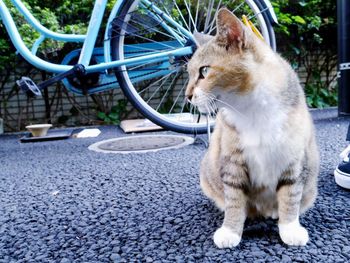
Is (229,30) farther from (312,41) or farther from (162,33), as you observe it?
(312,41)

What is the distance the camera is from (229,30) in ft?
3.07

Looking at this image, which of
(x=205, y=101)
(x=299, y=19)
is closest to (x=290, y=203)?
(x=205, y=101)

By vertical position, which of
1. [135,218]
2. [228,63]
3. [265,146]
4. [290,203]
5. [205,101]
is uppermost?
[228,63]

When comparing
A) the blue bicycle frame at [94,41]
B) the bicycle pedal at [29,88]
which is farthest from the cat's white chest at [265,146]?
the bicycle pedal at [29,88]

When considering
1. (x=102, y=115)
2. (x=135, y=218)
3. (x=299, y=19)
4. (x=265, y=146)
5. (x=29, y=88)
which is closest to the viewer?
(x=265, y=146)

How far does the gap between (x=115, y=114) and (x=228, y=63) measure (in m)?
3.07

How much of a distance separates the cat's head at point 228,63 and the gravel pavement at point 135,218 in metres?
0.39

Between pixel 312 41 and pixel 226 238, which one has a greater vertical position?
pixel 312 41

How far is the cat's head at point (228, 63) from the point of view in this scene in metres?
0.91

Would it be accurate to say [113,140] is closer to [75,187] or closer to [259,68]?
[75,187]

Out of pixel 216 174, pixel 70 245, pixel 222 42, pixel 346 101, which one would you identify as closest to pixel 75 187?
pixel 70 245

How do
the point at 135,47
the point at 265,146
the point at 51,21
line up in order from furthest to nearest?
1. the point at 51,21
2. the point at 135,47
3. the point at 265,146

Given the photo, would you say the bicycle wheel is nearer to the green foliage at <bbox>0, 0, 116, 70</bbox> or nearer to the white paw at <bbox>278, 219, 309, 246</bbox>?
the green foliage at <bbox>0, 0, 116, 70</bbox>

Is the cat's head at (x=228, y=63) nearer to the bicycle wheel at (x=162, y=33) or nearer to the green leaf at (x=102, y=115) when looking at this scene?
the bicycle wheel at (x=162, y=33)
